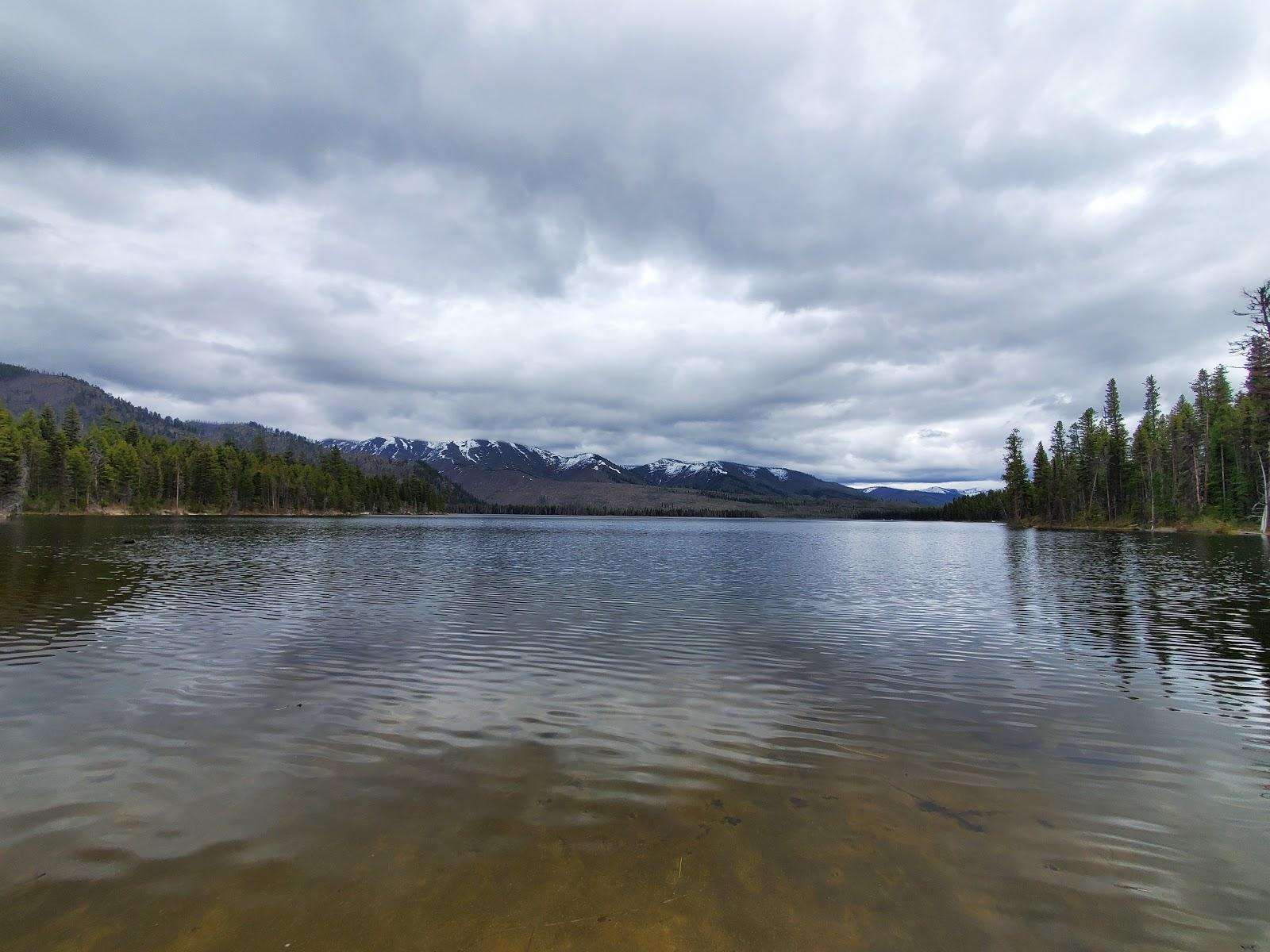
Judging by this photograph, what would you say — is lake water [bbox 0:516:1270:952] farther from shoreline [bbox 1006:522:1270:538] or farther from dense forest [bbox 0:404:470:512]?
dense forest [bbox 0:404:470:512]

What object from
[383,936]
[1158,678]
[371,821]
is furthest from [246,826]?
[1158,678]

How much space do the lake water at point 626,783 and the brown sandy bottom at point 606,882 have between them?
1.7 inches

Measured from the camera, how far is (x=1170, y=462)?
114812 millimetres

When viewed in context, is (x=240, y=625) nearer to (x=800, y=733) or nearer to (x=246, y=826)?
(x=246, y=826)

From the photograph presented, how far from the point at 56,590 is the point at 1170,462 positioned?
529 ft

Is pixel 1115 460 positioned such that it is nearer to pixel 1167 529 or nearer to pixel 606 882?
pixel 1167 529

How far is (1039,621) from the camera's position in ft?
82.5

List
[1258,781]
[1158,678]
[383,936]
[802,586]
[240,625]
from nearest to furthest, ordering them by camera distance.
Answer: [383,936], [1258,781], [1158,678], [240,625], [802,586]

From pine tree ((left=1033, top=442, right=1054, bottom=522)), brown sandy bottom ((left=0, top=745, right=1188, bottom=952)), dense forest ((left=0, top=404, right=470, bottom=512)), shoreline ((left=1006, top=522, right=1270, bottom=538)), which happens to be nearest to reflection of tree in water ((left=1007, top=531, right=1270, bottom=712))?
brown sandy bottom ((left=0, top=745, right=1188, bottom=952))

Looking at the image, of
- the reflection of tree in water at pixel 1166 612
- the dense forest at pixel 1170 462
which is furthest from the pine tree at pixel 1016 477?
the reflection of tree in water at pixel 1166 612

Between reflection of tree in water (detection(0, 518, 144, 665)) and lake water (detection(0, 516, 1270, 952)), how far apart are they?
0.32 meters

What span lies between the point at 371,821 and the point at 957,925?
750 centimetres

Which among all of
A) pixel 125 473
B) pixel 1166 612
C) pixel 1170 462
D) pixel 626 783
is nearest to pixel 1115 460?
pixel 1170 462

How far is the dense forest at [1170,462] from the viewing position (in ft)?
292
